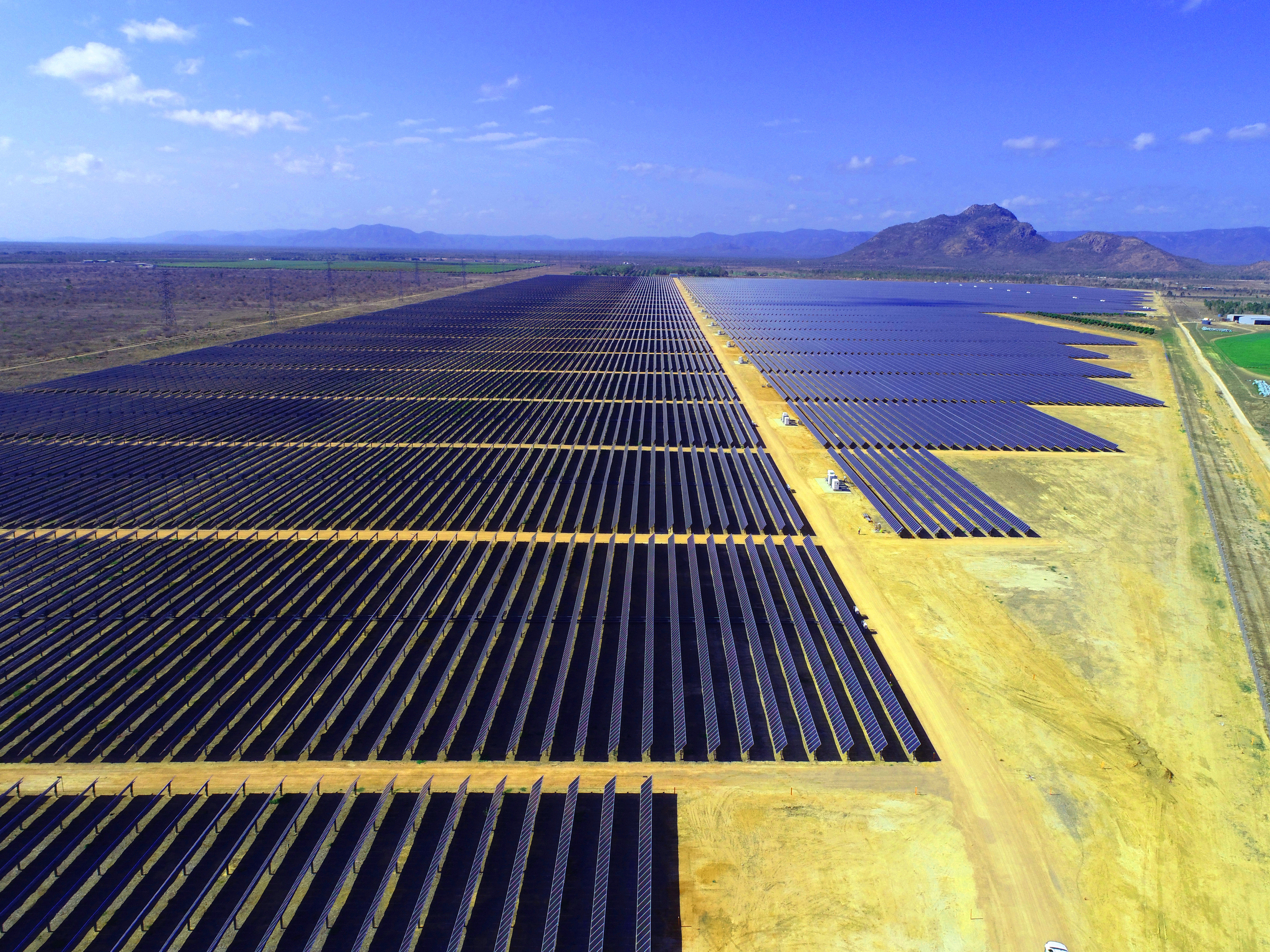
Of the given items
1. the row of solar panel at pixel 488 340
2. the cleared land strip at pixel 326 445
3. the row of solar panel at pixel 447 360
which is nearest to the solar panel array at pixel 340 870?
the cleared land strip at pixel 326 445

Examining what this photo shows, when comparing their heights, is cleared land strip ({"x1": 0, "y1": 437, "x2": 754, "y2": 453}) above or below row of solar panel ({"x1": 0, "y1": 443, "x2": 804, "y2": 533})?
above

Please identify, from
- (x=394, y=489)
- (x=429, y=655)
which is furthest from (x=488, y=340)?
(x=429, y=655)

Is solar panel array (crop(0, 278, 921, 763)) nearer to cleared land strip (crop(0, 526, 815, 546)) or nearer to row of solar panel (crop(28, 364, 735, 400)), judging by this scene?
cleared land strip (crop(0, 526, 815, 546))

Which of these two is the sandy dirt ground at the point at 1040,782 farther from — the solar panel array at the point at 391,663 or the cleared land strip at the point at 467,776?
the solar panel array at the point at 391,663

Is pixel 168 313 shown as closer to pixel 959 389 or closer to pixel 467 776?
pixel 467 776

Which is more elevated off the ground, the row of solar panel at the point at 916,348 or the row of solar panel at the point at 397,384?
the row of solar panel at the point at 916,348

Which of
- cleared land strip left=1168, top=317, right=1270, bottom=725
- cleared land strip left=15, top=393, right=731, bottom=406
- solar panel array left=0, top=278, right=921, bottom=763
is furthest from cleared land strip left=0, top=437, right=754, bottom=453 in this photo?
cleared land strip left=1168, top=317, right=1270, bottom=725
